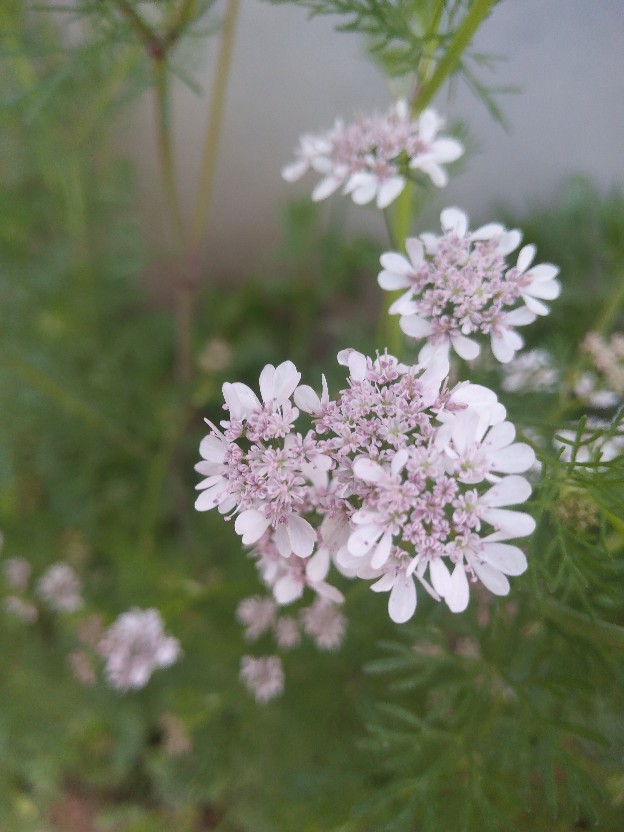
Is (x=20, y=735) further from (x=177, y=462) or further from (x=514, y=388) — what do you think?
(x=514, y=388)

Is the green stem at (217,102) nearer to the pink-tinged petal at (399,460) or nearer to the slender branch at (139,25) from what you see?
the slender branch at (139,25)

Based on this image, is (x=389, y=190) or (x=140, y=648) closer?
(x=389, y=190)

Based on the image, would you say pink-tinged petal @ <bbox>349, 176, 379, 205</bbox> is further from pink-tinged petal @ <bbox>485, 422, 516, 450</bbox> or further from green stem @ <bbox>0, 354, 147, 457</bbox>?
green stem @ <bbox>0, 354, 147, 457</bbox>

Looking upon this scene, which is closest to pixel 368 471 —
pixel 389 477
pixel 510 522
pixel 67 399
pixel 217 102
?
pixel 389 477

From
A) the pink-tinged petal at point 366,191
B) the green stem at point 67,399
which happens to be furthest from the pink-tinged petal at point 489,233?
the green stem at point 67,399

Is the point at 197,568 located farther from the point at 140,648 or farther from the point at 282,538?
the point at 282,538

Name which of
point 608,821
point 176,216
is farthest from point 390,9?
point 608,821
